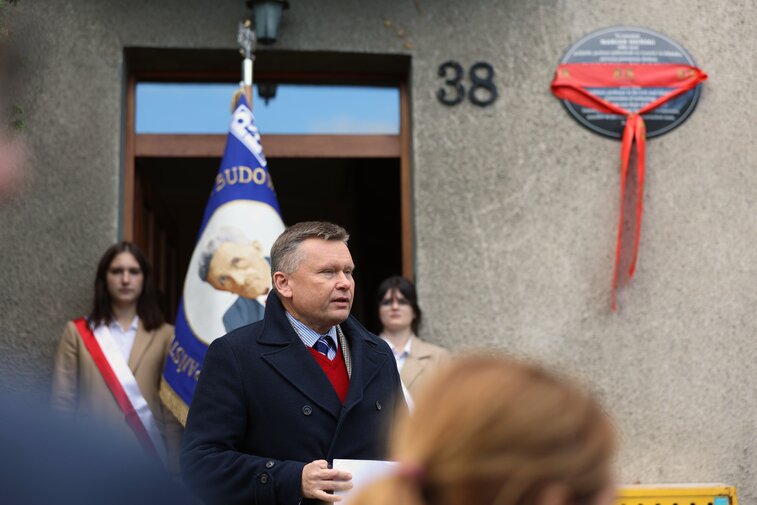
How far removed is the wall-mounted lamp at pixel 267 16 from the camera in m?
6.38

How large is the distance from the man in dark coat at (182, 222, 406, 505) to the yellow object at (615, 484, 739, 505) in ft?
9.16

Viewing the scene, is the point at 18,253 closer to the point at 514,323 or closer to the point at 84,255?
the point at 84,255

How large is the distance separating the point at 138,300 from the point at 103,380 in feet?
1.67

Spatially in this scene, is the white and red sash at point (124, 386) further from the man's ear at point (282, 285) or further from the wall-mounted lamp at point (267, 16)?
the man's ear at point (282, 285)

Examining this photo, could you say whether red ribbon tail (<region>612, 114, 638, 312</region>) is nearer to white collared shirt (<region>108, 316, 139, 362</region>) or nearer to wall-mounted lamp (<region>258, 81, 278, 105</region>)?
wall-mounted lamp (<region>258, 81, 278, 105</region>)

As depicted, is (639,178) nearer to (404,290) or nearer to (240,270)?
(404,290)

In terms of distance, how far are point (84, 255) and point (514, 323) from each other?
2549 millimetres

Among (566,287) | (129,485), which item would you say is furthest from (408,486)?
(566,287)

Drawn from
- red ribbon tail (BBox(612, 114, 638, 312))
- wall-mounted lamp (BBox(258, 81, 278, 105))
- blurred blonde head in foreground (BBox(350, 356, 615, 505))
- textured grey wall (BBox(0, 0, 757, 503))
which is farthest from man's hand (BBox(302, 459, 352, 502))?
wall-mounted lamp (BBox(258, 81, 278, 105))

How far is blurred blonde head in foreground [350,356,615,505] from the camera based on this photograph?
1.35m

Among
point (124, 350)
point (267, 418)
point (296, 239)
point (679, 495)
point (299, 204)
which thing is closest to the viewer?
point (267, 418)

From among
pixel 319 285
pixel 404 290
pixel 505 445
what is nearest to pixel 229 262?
pixel 404 290

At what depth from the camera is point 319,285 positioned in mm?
3572

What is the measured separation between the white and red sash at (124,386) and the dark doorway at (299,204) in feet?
3.75
